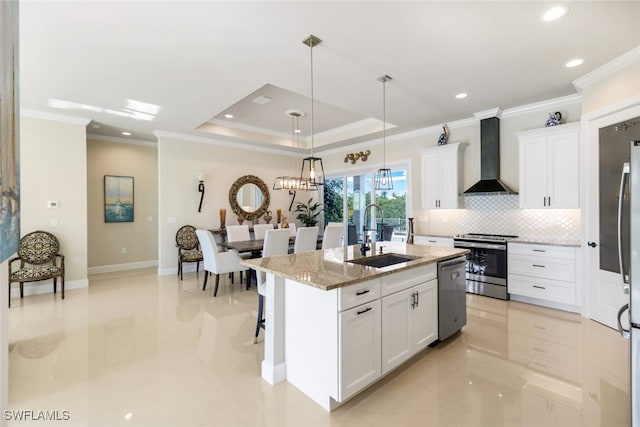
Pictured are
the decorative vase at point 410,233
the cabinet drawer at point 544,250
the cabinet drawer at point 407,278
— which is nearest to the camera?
the cabinet drawer at point 407,278

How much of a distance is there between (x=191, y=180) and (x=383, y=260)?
4.80 metres

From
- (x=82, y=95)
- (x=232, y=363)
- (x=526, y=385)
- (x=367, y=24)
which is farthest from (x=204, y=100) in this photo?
(x=526, y=385)

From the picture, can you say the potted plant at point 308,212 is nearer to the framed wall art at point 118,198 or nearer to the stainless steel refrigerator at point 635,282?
the framed wall art at point 118,198

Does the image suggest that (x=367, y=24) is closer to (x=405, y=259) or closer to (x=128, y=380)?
(x=405, y=259)

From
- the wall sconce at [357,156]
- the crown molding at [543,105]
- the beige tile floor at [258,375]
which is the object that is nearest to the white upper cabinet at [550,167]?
the crown molding at [543,105]

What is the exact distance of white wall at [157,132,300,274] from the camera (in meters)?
5.93

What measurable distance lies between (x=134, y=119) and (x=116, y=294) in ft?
9.44

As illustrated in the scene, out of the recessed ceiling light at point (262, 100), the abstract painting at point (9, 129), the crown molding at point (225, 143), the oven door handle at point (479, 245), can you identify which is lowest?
the oven door handle at point (479, 245)

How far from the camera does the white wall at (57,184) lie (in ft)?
15.1

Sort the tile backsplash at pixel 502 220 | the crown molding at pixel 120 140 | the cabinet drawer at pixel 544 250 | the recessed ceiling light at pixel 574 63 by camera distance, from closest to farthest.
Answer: the recessed ceiling light at pixel 574 63, the cabinet drawer at pixel 544 250, the tile backsplash at pixel 502 220, the crown molding at pixel 120 140

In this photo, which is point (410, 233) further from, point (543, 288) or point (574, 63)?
point (574, 63)

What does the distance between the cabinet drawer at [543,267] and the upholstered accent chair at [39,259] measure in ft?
21.6

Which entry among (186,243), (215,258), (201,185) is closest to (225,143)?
(201,185)

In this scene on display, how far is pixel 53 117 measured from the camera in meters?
4.72
